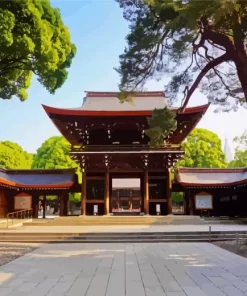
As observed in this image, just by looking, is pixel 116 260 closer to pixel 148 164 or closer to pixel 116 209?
pixel 148 164

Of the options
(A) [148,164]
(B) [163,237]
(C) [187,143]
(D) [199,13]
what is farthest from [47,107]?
(C) [187,143]

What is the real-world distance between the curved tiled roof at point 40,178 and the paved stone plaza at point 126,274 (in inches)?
652

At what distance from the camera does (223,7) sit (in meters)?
8.74

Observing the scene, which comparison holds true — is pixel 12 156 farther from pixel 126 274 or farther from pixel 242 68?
pixel 126 274

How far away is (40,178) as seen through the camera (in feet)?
100

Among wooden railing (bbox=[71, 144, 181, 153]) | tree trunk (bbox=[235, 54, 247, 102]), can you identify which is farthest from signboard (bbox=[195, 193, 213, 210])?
tree trunk (bbox=[235, 54, 247, 102])

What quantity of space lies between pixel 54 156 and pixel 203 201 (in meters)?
22.7

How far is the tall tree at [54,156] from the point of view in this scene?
45094 millimetres

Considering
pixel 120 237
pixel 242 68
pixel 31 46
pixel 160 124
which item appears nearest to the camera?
pixel 242 68

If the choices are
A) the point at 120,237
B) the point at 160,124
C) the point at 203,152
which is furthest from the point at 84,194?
the point at 203,152

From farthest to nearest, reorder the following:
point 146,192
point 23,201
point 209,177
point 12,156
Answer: point 12,156
point 209,177
point 23,201
point 146,192

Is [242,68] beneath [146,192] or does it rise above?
above

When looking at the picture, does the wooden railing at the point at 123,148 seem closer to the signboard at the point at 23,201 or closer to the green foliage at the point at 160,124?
the signboard at the point at 23,201

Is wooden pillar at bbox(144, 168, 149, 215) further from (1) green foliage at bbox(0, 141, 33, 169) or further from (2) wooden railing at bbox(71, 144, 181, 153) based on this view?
(1) green foliage at bbox(0, 141, 33, 169)
